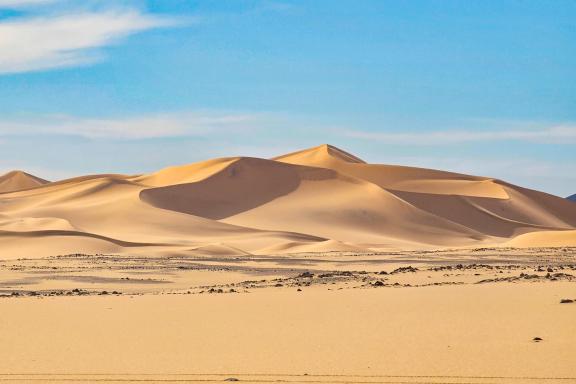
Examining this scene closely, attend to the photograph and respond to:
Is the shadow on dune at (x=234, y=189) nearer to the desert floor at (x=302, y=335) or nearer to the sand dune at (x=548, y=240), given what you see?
the sand dune at (x=548, y=240)

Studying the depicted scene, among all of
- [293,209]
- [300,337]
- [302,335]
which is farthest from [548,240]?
[300,337]

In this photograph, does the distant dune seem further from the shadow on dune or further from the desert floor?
the desert floor

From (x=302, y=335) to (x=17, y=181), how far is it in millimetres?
137025

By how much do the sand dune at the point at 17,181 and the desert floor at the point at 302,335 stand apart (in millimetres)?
124026

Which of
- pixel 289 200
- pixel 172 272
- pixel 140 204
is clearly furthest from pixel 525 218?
pixel 172 272

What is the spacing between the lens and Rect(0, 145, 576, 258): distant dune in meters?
60.8

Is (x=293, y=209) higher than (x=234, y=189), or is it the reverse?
(x=234, y=189)

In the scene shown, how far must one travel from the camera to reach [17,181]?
142m

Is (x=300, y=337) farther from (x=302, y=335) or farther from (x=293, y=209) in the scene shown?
(x=293, y=209)

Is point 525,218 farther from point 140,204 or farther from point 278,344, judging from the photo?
point 278,344

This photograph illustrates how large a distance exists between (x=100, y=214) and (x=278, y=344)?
65.1 m

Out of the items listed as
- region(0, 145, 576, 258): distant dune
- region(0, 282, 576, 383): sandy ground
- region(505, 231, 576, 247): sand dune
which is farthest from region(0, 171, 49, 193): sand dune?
region(0, 282, 576, 383): sandy ground

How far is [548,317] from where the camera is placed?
12.3 m

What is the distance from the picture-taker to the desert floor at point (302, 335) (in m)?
8.39
